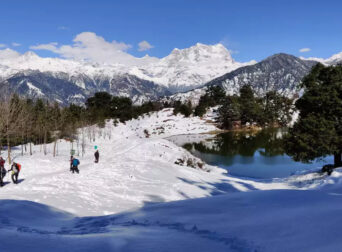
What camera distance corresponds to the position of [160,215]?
9953mm

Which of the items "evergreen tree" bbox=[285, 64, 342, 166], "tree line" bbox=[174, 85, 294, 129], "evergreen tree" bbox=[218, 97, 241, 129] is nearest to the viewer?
"evergreen tree" bbox=[285, 64, 342, 166]

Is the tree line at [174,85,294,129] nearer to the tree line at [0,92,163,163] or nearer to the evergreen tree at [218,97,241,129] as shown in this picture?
the evergreen tree at [218,97,241,129]

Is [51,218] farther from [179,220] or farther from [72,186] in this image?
[72,186]

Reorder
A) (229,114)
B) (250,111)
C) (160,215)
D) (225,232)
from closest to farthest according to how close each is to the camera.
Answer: (225,232), (160,215), (229,114), (250,111)

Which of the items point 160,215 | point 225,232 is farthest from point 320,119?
point 225,232

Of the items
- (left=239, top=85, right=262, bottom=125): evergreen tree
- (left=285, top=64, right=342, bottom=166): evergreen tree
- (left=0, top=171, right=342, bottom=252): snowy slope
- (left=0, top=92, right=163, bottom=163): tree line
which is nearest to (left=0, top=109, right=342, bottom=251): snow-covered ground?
(left=0, top=171, right=342, bottom=252): snowy slope

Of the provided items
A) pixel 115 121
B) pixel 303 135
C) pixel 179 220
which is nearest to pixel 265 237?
pixel 179 220

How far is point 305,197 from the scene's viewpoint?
30.5 ft

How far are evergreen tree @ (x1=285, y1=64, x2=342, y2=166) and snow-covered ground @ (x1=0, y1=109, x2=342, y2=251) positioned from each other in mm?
2808

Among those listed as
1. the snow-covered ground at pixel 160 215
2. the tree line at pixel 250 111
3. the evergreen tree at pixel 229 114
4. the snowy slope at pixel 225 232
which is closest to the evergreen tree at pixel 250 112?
the tree line at pixel 250 111

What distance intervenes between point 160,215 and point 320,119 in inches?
830

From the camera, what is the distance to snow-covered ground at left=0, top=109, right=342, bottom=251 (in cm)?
573

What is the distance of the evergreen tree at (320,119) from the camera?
24.0 meters

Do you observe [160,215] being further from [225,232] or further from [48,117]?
[48,117]
